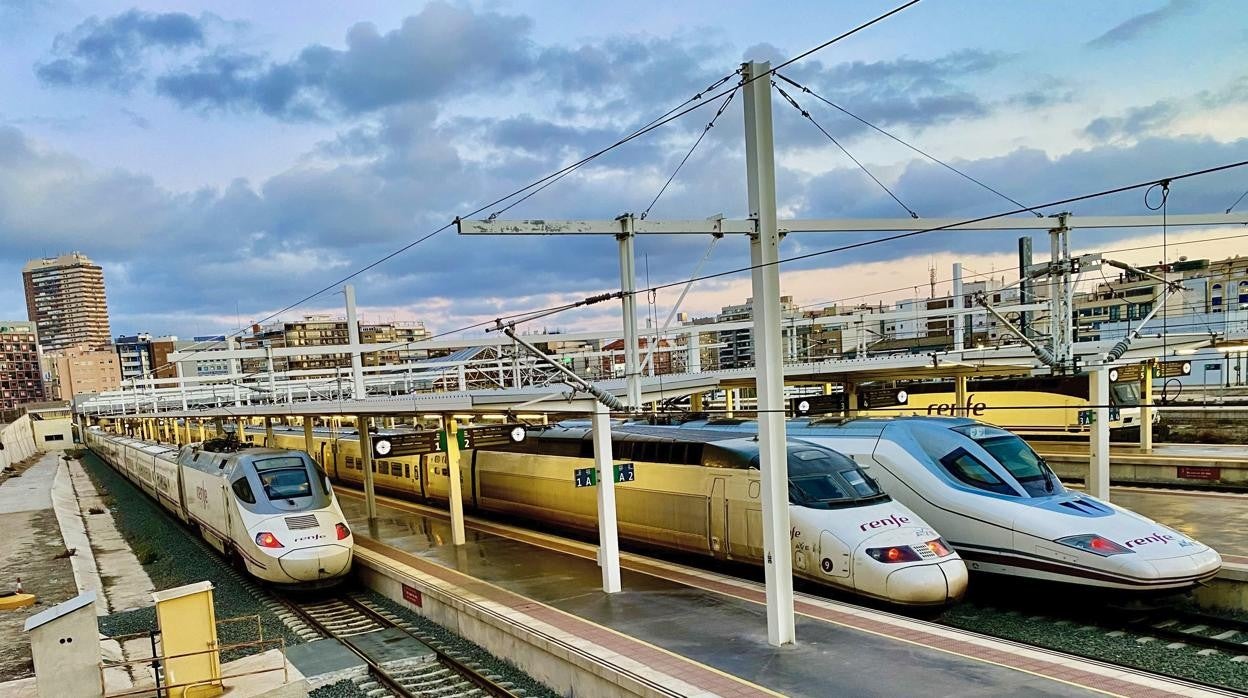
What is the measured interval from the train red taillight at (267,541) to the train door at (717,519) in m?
7.94

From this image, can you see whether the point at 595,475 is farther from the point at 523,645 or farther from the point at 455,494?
the point at 455,494

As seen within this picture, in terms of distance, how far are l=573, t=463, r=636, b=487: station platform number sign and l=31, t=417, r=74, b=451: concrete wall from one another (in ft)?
337

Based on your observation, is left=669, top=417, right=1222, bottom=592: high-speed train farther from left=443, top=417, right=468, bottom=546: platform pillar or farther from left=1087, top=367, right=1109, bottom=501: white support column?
left=443, top=417, right=468, bottom=546: platform pillar

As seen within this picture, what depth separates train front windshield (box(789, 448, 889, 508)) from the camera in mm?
11008

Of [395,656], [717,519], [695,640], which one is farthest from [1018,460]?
[395,656]

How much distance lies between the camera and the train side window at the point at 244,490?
14431 mm

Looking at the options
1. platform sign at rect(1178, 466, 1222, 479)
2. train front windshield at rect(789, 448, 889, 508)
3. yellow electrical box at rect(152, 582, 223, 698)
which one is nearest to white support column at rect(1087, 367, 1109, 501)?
train front windshield at rect(789, 448, 889, 508)

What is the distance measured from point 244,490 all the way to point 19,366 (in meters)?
200

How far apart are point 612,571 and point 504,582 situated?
2.15 metres

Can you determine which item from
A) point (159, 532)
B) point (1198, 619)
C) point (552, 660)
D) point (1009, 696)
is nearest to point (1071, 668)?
point (1009, 696)

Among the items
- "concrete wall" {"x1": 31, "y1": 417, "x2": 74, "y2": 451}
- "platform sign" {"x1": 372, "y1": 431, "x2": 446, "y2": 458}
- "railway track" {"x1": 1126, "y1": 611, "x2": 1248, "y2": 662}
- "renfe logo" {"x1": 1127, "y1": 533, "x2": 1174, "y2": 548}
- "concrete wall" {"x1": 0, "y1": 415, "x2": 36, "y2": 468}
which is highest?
"platform sign" {"x1": 372, "y1": 431, "x2": 446, "y2": 458}

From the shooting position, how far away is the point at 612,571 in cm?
1161

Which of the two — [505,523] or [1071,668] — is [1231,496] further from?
[505,523]

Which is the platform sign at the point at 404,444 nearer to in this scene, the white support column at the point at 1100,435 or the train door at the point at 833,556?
the train door at the point at 833,556
